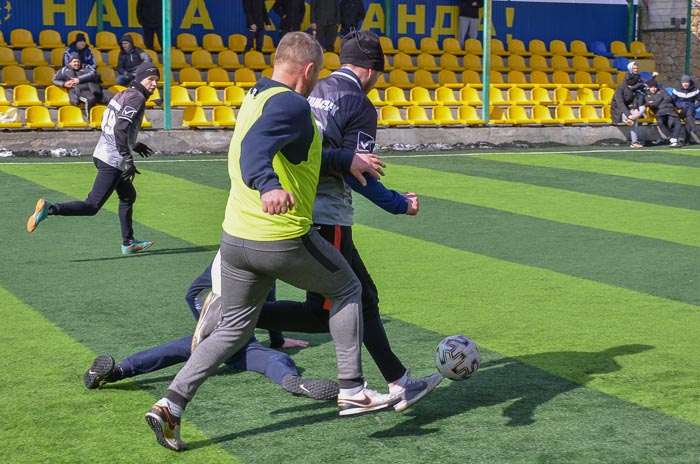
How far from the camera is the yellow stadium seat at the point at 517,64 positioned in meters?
29.8

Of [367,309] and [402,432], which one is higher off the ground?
[367,309]

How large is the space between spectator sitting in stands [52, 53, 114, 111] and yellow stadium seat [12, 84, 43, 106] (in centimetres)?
53

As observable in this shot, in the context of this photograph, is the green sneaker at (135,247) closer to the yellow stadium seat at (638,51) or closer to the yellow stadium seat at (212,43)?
the yellow stadium seat at (212,43)

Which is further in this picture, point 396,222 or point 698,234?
point 396,222

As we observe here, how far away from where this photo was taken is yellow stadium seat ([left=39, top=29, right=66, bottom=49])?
83.6 ft

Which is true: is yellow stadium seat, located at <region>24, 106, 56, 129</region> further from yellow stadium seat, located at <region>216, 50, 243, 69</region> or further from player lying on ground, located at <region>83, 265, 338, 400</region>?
player lying on ground, located at <region>83, 265, 338, 400</region>

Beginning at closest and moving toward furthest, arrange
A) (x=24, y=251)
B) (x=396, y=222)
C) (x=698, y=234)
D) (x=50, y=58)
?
(x=24, y=251), (x=698, y=234), (x=396, y=222), (x=50, y=58)

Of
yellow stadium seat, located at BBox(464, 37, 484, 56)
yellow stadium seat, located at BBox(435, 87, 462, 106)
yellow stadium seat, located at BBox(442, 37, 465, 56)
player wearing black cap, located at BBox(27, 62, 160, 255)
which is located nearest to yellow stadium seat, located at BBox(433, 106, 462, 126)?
yellow stadium seat, located at BBox(435, 87, 462, 106)

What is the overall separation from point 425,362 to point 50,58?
2049 cm

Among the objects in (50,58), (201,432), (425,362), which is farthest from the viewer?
(50,58)

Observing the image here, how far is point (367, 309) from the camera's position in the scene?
219 inches

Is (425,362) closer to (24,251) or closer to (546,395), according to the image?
(546,395)

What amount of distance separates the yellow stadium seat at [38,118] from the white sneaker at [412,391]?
1683 centimetres

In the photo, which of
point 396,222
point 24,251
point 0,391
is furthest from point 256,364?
point 396,222
